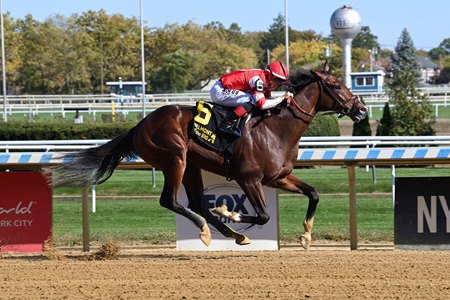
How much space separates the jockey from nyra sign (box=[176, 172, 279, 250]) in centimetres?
130

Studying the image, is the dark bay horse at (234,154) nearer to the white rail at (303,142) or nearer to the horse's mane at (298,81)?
the horse's mane at (298,81)

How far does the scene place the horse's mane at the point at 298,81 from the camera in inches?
391

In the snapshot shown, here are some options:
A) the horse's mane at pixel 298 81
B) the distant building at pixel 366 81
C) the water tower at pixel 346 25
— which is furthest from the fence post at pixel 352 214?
the distant building at pixel 366 81

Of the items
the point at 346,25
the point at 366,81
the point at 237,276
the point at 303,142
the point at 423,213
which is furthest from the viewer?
the point at 366,81

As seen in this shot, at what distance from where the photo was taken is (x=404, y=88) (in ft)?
99.6

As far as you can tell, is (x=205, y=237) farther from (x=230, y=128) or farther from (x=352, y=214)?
(x=352, y=214)

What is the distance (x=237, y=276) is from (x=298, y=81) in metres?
2.68

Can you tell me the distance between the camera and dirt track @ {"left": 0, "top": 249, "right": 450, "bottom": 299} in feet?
23.6

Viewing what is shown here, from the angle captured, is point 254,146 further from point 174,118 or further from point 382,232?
point 382,232

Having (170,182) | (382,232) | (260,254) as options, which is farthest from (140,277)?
(382,232)

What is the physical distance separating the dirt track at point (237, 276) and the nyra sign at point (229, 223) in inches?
23.9

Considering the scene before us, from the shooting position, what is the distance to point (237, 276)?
8.08 metres

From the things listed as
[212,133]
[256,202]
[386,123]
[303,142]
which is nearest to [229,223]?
[256,202]

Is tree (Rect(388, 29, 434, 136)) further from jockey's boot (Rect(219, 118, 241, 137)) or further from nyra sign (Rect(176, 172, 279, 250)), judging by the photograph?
jockey's boot (Rect(219, 118, 241, 137))
